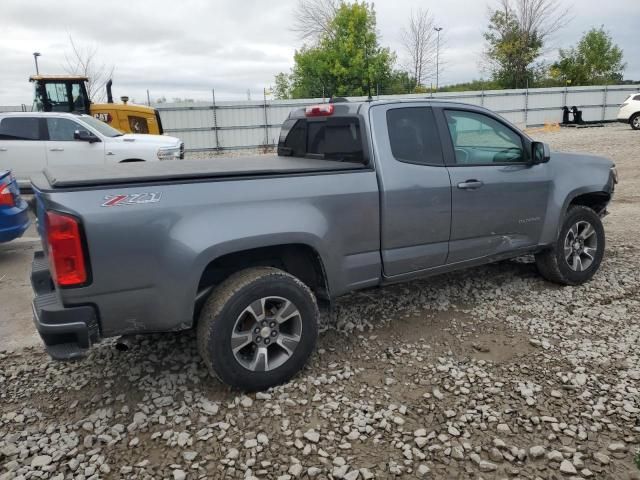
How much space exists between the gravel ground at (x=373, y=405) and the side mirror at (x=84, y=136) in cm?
706

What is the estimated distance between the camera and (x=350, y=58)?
39.5 m

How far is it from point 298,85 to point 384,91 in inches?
361

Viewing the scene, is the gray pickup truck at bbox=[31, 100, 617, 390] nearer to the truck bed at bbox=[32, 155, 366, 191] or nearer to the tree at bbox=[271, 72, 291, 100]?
the truck bed at bbox=[32, 155, 366, 191]

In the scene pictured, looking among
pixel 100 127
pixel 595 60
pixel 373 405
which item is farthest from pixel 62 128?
pixel 595 60

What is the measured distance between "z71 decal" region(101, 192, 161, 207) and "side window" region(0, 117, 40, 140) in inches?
348

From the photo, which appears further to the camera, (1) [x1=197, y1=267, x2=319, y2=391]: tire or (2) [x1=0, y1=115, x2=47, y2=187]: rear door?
(2) [x1=0, y1=115, x2=47, y2=187]: rear door

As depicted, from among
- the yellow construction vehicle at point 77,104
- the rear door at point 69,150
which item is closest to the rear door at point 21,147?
the rear door at point 69,150

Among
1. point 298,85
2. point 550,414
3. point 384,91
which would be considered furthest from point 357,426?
point 298,85

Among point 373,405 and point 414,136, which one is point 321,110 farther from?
point 373,405

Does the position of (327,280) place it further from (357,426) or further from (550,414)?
(550,414)

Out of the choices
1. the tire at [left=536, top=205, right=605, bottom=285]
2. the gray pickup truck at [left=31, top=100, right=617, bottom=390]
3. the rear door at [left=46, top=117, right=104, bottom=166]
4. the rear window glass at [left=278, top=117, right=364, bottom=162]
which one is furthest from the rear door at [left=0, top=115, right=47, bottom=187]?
the tire at [left=536, top=205, right=605, bottom=285]

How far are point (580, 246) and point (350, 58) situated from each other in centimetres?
3733

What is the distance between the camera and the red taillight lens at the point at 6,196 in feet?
19.7

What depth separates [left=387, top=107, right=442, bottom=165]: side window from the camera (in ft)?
12.4
